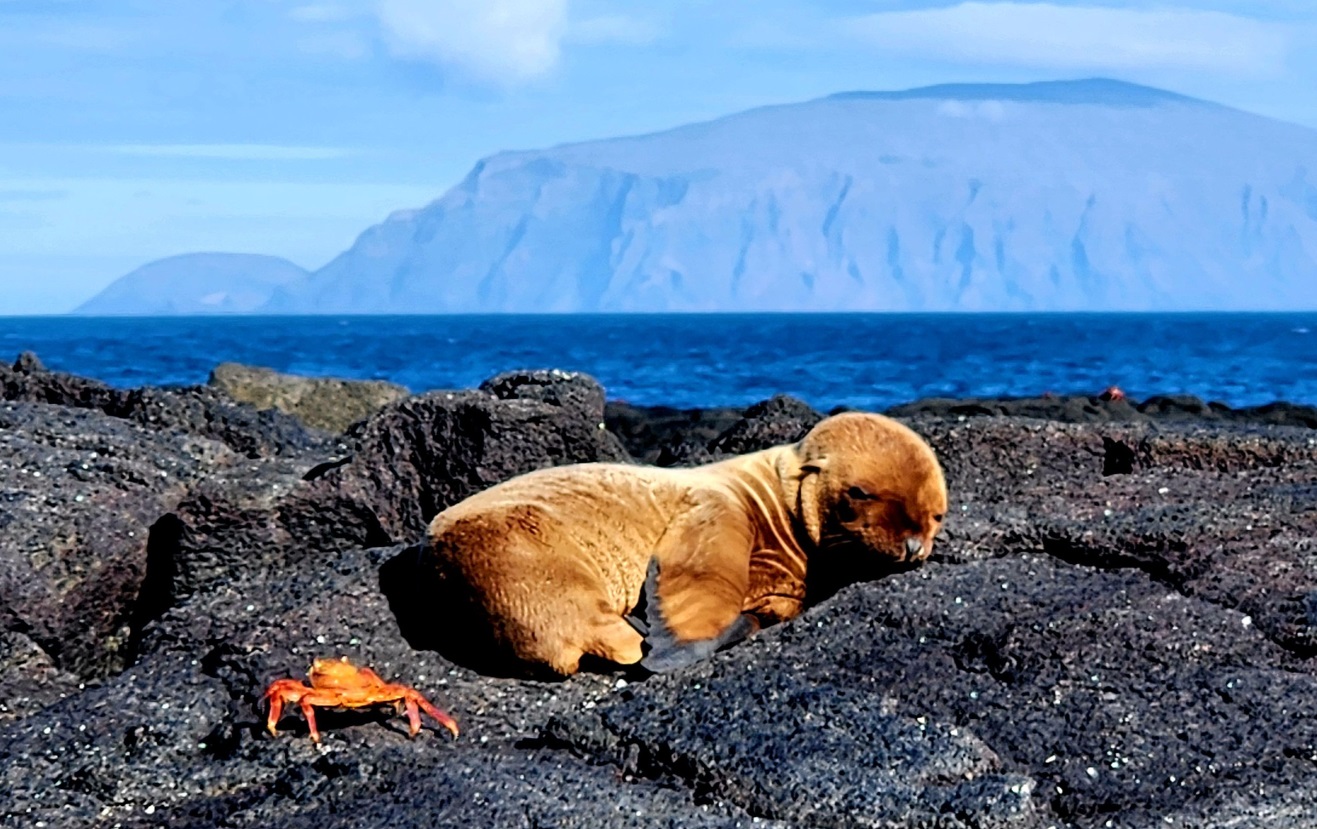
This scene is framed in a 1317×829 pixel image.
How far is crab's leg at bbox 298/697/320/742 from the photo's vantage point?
5.19 m

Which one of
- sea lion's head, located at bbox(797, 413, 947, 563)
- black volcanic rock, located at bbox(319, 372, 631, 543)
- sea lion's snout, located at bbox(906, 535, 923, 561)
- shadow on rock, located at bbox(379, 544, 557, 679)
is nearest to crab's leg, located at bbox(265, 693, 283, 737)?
shadow on rock, located at bbox(379, 544, 557, 679)

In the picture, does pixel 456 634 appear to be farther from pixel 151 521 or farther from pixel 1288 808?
pixel 1288 808

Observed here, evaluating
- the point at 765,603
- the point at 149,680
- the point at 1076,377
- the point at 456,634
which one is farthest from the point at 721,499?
the point at 1076,377

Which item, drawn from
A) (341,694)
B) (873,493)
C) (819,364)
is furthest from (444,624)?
(819,364)

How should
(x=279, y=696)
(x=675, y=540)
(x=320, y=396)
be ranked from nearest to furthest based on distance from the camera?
(x=279, y=696), (x=675, y=540), (x=320, y=396)

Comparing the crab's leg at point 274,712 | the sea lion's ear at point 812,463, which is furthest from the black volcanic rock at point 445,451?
the crab's leg at point 274,712

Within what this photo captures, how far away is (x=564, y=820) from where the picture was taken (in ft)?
15.1

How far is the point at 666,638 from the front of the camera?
230 inches

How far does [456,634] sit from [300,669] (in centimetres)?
56

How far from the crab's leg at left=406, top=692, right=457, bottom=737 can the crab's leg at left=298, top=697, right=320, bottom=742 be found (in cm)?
29

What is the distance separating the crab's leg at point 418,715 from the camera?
5305 mm

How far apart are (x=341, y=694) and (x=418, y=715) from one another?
265 millimetres

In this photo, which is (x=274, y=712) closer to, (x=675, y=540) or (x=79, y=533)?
(x=675, y=540)

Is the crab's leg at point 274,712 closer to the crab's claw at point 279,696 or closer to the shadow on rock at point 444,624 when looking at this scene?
the crab's claw at point 279,696
